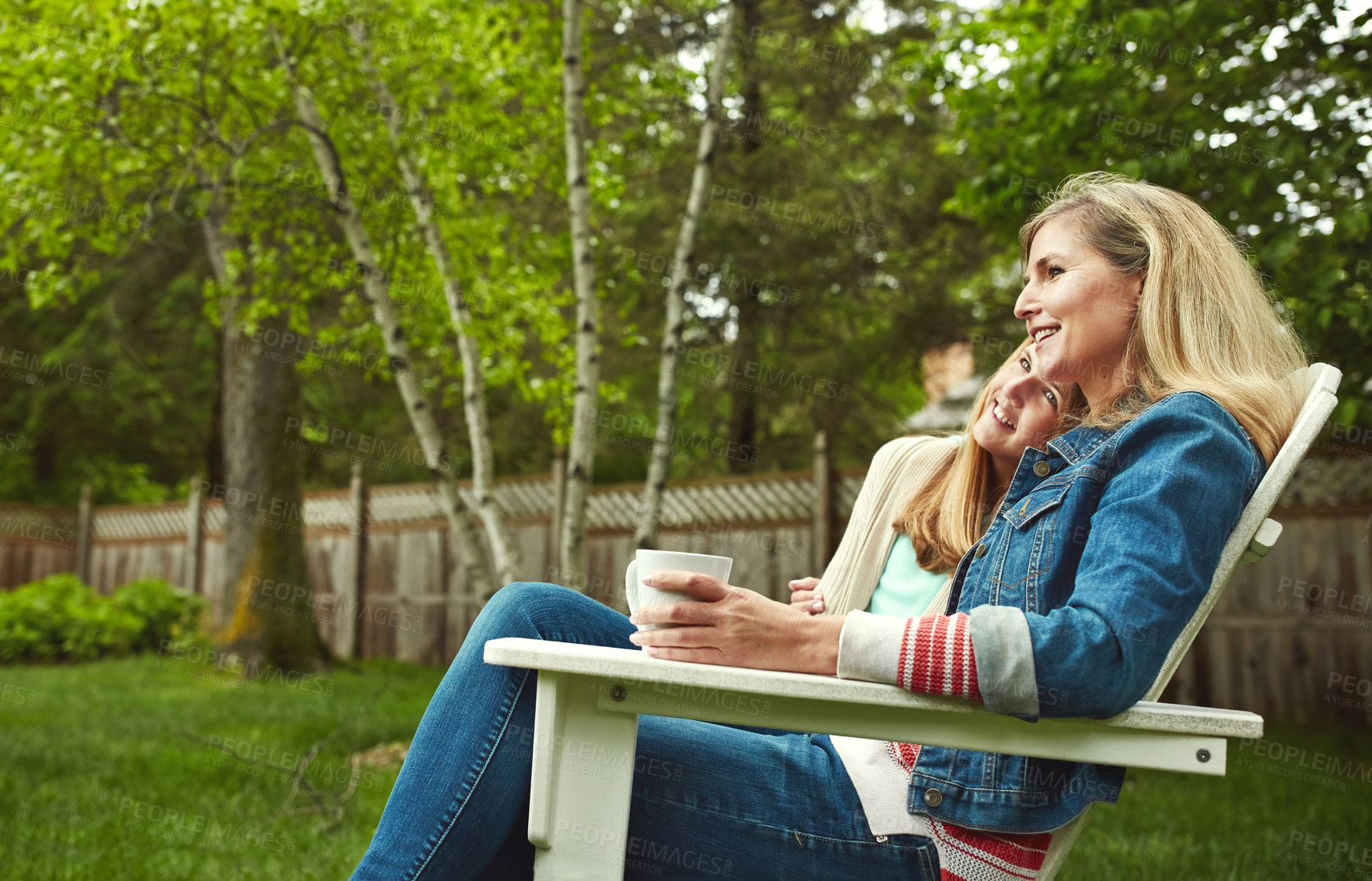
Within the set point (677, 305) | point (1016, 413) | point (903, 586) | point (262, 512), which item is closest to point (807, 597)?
point (903, 586)

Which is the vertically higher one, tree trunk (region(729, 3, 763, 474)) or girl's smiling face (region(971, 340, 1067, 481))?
tree trunk (region(729, 3, 763, 474))

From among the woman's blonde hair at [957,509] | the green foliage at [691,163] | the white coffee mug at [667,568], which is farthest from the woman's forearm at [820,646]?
the green foliage at [691,163]

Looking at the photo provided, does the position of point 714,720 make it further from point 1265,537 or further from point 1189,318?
point 1189,318

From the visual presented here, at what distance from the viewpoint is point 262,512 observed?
8289 millimetres

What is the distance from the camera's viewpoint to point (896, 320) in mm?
8633

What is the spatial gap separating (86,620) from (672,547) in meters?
6.22

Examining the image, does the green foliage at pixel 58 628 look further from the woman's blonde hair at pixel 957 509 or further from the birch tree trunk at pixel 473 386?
the woman's blonde hair at pixel 957 509

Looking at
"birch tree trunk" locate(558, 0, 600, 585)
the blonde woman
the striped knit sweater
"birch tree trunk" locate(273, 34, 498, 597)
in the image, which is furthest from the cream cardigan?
"birch tree trunk" locate(273, 34, 498, 597)

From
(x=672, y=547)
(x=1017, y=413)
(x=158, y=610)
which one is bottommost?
(x=158, y=610)

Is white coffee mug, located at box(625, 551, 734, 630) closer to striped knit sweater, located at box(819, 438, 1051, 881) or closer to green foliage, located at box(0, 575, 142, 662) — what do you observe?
striped knit sweater, located at box(819, 438, 1051, 881)

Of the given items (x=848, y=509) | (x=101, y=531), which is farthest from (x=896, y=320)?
(x=101, y=531)

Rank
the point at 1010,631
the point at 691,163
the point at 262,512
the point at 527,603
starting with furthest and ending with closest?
the point at 691,163 → the point at 262,512 → the point at 527,603 → the point at 1010,631

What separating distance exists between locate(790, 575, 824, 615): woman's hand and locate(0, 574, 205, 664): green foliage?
960cm

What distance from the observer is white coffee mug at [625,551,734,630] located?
128cm
